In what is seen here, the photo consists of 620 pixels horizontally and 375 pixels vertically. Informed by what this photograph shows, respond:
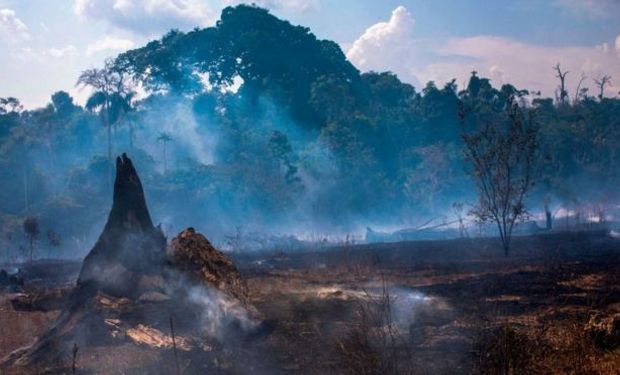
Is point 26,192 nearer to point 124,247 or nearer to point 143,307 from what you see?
point 124,247

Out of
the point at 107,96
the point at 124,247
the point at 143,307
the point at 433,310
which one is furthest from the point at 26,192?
the point at 433,310

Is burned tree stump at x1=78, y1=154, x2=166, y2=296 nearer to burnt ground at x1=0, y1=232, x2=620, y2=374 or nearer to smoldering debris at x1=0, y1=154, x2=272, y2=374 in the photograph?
smoldering debris at x1=0, y1=154, x2=272, y2=374

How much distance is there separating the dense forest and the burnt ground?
19612 millimetres

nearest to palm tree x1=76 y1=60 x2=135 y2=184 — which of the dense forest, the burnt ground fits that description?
the dense forest

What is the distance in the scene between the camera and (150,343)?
464 inches

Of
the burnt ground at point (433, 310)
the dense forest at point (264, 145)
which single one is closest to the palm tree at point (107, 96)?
the dense forest at point (264, 145)

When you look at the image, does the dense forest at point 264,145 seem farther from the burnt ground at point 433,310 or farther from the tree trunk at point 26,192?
the burnt ground at point 433,310

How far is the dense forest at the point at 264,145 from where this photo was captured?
46812 millimetres

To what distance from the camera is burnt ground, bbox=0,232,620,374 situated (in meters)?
8.71

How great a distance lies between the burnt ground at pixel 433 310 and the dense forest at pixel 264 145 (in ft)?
64.3

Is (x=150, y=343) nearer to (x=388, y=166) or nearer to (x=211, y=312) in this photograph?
(x=211, y=312)

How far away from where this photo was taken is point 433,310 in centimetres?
1382

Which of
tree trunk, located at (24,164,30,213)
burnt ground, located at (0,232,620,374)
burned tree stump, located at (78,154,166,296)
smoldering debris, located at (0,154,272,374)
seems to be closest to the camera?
burnt ground, located at (0,232,620,374)

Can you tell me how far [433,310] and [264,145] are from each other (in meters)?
39.2
